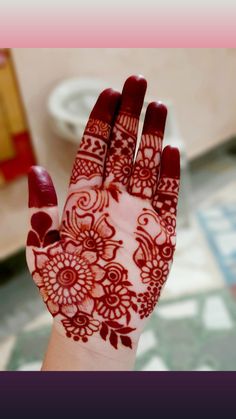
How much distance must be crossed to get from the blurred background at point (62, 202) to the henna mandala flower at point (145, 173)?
0.82 meters

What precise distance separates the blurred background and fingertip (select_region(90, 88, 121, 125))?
910 mm

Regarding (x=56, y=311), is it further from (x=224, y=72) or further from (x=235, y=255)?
(x=224, y=72)

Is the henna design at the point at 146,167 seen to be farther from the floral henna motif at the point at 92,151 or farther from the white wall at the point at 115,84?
the white wall at the point at 115,84

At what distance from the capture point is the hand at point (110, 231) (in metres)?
0.66

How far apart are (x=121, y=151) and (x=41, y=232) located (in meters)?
0.18

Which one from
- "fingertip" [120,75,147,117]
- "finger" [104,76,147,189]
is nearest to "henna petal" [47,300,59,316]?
"finger" [104,76,147,189]

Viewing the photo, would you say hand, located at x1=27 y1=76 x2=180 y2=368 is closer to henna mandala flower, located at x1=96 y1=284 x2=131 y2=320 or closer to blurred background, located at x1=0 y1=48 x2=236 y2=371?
henna mandala flower, located at x1=96 y1=284 x2=131 y2=320

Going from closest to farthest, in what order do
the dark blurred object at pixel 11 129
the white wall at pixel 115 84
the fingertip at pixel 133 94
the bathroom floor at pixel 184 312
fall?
the fingertip at pixel 133 94 → the bathroom floor at pixel 184 312 → the dark blurred object at pixel 11 129 → the white wall at pixel 115 84

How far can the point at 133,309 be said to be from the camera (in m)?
0.67

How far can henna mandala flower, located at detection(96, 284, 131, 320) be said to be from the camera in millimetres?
662

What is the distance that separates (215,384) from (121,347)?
0.20 metres

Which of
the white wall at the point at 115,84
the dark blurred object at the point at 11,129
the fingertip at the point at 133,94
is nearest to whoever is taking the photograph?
the fingertip at the point at 133,94

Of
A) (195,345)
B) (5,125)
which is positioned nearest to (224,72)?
(5,125)

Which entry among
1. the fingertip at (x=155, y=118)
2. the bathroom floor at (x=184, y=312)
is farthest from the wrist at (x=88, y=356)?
the bathroom floor at (x=184, y=312)
